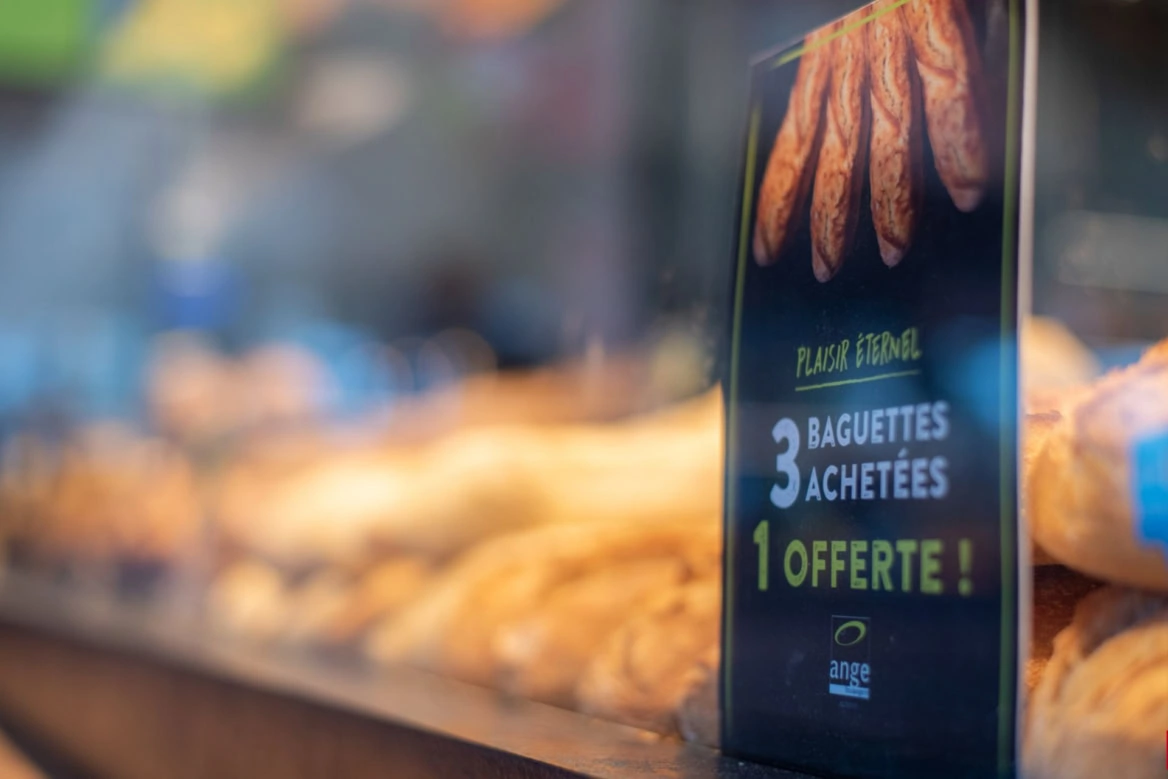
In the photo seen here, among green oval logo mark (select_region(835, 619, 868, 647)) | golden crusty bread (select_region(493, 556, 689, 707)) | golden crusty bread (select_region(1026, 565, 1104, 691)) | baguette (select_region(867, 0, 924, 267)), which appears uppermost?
baguette (select_region(867, 0, 924, 267))

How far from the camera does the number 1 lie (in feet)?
2.02

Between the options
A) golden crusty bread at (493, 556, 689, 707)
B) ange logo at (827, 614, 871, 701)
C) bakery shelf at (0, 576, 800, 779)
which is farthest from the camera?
golden crusty bread at (493, 556, 689, 707)

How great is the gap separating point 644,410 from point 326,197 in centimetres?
194

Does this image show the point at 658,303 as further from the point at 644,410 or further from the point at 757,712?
the point at 757,712

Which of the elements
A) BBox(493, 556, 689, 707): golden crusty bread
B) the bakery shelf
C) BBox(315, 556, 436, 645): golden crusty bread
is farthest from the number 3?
BBox(315, 556, 436, 645): golden crusty bread

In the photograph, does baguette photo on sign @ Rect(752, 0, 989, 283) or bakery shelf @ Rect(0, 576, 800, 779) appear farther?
bakery shelf @ Rect(0, 576, 800, 779)

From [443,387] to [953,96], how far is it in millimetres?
1692

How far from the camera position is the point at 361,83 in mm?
2996

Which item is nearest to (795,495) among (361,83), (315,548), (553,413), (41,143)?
(315,548)

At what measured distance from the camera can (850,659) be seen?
1.81 feet

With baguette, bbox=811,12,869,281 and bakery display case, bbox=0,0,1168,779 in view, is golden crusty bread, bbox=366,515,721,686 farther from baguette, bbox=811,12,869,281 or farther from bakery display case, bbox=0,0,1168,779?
baguette, bbox=811,12,869,281

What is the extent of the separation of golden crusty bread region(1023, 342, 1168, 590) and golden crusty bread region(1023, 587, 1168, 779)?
15mm

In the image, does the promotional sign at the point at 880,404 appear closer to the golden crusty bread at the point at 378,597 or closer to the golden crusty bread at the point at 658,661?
the golden crusty bread at the point at 658,661

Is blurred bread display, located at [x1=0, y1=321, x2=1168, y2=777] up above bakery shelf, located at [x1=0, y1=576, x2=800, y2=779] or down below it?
above
